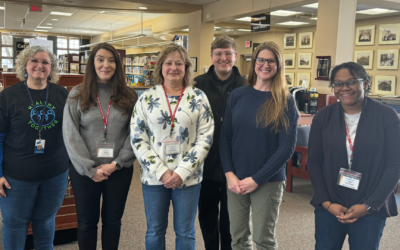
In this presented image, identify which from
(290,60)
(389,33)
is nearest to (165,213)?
(389,33)

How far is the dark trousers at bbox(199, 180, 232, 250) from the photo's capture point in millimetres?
2191

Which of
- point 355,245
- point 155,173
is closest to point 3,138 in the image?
point 155,173

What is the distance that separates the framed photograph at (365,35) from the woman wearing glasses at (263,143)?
29.9ft

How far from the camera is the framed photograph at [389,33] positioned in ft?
29.0

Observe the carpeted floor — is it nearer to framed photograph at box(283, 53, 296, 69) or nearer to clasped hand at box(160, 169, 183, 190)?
clasped hand at box(160, 169, 183, 190)

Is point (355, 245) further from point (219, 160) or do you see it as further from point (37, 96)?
point (37, 96)

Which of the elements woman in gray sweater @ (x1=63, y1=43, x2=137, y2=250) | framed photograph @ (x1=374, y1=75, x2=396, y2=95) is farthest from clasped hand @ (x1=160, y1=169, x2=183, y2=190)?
framed photograph @ (x1=374, y1=75, x2=396, y2=95)

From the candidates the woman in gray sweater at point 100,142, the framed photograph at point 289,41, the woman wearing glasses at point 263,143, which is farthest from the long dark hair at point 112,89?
the framed photograph at point 289,41

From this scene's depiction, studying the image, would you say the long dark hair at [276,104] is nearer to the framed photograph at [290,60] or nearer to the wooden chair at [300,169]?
the wooden chair at [300,169]

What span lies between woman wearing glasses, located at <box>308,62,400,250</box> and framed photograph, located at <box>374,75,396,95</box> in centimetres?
856

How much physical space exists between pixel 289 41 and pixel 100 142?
37.8 feet

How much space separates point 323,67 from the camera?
570 cm

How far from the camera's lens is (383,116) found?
160cm

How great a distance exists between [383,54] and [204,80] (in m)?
8.78
